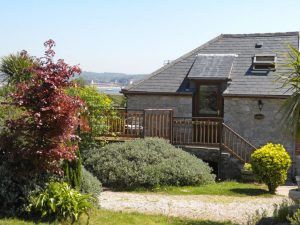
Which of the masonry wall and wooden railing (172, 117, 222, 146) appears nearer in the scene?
wooden railing (172, 117, 222, 146)

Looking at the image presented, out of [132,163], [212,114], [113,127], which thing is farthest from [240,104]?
[132,163]

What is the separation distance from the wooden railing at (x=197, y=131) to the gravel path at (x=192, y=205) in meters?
4.37

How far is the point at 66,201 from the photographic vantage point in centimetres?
856

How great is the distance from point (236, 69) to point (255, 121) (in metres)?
2.66

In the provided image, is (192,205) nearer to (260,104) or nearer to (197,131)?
(197,131)

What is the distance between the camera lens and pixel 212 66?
19.4 meters

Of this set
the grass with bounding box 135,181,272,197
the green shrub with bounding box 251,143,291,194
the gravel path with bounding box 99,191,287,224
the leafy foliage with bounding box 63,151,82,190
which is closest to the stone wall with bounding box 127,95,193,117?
the grass with bounding box 135,181,272,197

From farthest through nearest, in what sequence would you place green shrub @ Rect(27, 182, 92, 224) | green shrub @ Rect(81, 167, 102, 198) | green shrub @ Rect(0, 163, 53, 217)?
green shrub @ Rect(81, 167, 102, 198) → green shrub @ Rect(0, 163, 53, 217) → green shrub @ Rect(27, 182, 92, 224)

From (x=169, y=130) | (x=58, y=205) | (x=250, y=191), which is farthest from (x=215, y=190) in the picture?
(x=58, y=205)

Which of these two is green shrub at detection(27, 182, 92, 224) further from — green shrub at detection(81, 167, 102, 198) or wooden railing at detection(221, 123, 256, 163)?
wooden railing at detection(221, 123, 256, 163)

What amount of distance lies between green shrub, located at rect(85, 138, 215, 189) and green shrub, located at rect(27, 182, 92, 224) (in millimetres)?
4694

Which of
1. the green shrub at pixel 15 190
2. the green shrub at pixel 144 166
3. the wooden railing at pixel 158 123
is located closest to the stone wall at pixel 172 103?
the wooden railing at pixel 158 123

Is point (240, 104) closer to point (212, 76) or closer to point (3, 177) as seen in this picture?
point (212, 76)

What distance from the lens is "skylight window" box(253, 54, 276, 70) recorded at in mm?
19073
